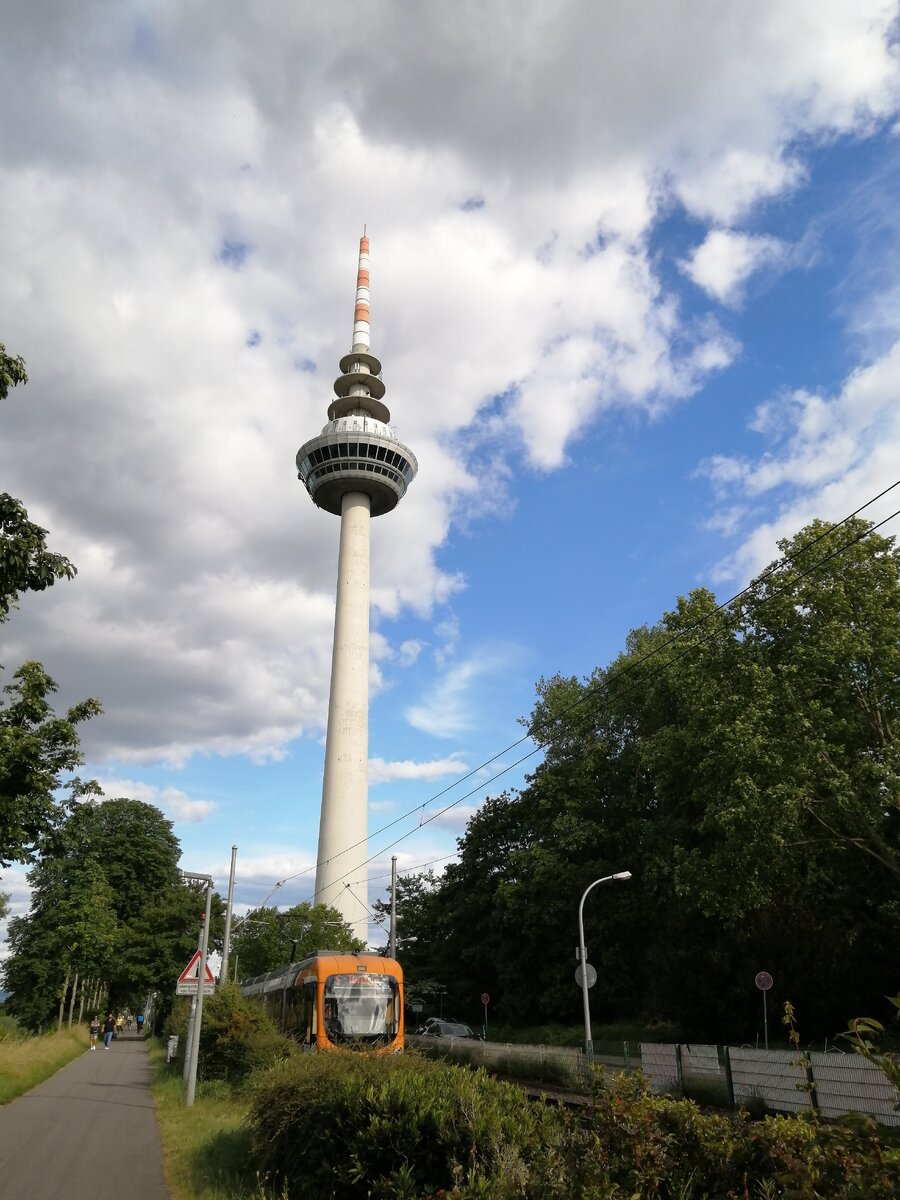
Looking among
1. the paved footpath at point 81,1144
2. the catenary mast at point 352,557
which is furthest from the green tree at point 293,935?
the paved footpath at point 81,1144

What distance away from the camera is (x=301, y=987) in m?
23.1

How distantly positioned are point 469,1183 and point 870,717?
22928mm

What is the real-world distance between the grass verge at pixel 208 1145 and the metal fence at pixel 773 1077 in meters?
5.44

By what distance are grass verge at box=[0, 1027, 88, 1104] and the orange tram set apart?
6.68 meters

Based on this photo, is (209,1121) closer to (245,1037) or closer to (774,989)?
(245,1037)

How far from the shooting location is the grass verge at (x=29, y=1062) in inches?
Answer: 818

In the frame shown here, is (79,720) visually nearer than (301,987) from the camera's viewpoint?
Yes

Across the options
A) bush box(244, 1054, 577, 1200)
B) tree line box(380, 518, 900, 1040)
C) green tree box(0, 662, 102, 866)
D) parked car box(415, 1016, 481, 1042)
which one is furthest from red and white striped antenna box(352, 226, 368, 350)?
bush box(244, 1054, 577, 1200)

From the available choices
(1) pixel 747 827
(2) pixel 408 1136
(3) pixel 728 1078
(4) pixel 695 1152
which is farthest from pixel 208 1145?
(1) pixel 747 827

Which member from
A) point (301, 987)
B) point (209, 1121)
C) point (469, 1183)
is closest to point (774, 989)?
point (301, 987)

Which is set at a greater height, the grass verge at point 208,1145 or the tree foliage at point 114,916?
the tree foliage at point 114,916

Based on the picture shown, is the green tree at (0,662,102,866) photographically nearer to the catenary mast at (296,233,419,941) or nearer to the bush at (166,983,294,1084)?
the bush at (166,983,294,1084)

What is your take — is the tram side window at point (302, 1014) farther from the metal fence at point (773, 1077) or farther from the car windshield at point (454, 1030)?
the car windshield at point (454, 1030)

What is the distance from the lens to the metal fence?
13469mm
